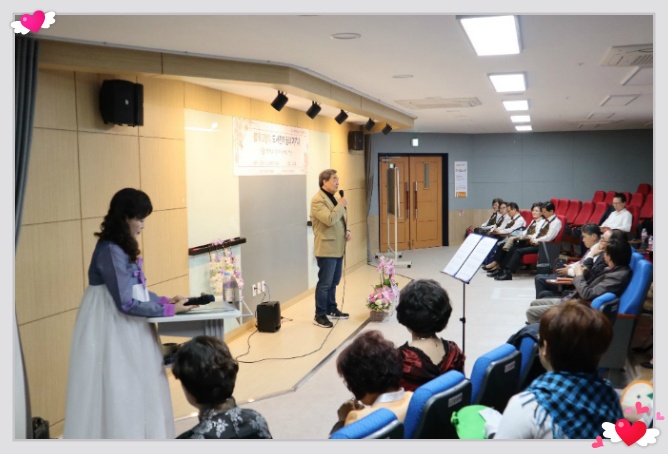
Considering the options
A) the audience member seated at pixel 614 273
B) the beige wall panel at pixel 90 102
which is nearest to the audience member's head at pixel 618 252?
the audience member seated at pixel 614 273

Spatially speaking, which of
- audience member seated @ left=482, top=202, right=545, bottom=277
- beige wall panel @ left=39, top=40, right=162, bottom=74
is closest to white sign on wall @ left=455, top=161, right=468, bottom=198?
audience member seated @ left=482, top=202, right=545, bottom=277

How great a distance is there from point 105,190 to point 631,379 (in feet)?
13.0

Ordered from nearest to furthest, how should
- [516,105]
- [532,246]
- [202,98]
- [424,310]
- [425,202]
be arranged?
1. [424,310]
2. [202,98]
3. [516,105]
4. [532,246]
5. [425,202]

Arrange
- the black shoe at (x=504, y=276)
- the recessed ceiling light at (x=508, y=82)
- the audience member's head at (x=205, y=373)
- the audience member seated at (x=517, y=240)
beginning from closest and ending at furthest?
1. the audience member's head at (x=205, y=373)
2. the recessed ceiling light at (x=508, y=82)
3. the black shoe at (x=504, y=276)
4. the audience member seated at (x=517, y=240)

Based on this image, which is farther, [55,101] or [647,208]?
[647,208]

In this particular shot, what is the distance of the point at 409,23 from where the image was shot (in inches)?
139

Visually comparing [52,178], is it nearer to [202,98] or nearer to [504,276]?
[202,98]

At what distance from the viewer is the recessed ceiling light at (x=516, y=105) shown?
762 cm

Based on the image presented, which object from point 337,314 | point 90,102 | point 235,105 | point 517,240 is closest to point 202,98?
point 235,105

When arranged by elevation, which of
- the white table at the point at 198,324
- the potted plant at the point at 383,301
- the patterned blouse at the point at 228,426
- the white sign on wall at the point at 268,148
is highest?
the white sign on wall at the point at 268,148

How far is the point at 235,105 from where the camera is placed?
605 centimetres

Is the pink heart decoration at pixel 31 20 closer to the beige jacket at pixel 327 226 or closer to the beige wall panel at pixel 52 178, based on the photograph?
the beige wall panel at pixel 52 178

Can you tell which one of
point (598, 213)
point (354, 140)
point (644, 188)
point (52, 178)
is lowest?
point (598, 213)

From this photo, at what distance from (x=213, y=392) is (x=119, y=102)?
8.57 ft
